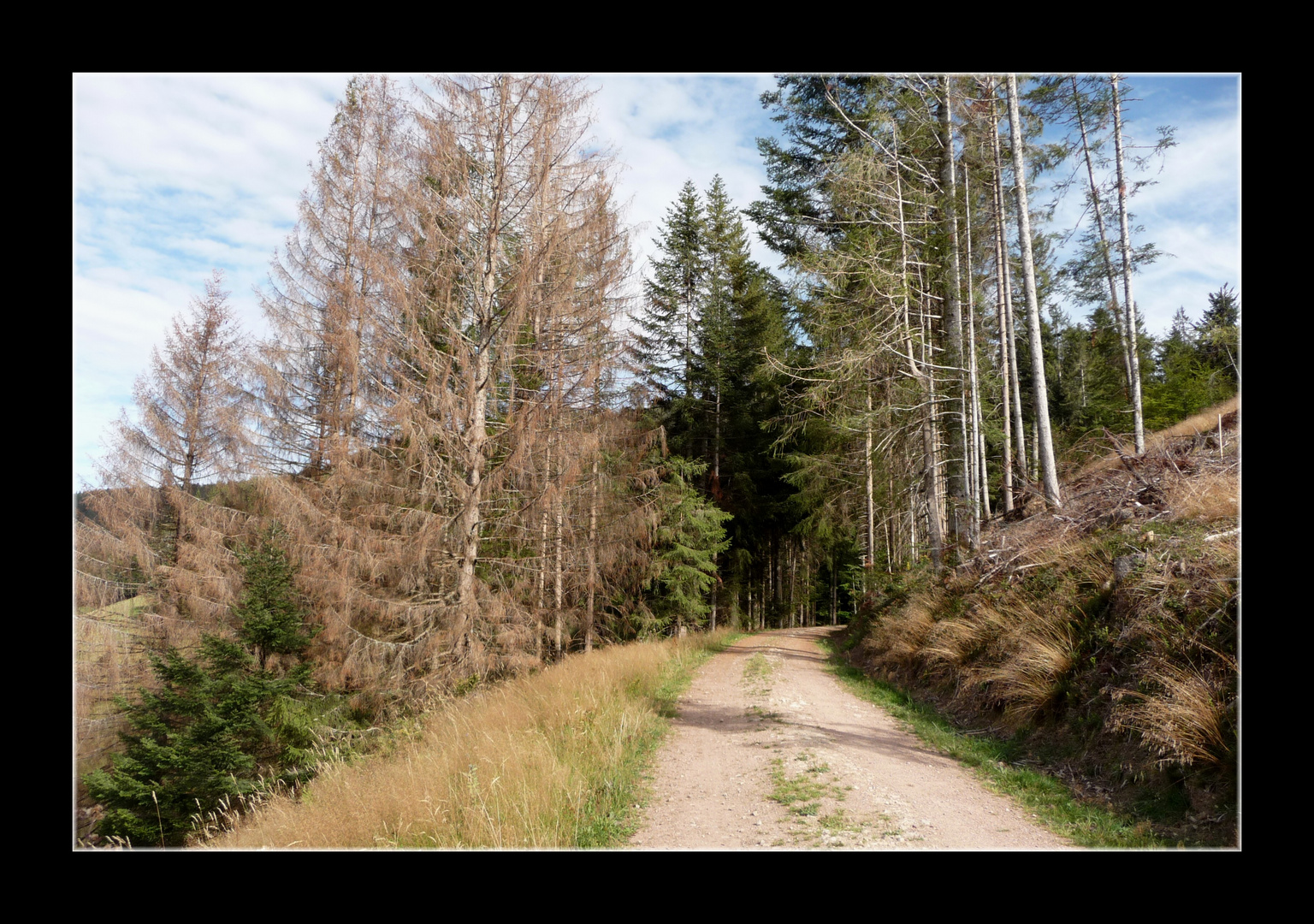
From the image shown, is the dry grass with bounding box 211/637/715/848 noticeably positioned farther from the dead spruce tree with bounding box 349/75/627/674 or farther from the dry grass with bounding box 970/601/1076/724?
the dry grass with bounding box 970/601/1076/724

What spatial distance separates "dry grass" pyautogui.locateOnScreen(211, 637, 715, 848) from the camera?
13.0ft

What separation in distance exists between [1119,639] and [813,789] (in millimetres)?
3142

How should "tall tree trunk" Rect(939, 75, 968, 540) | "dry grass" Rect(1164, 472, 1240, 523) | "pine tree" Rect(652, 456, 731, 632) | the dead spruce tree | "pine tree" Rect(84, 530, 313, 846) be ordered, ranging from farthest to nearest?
"pine tree" Rect(652, 456, 731, 632) → "tall tree trunk" Rect(939, 75, 968, 540) → the dead spruce tree → "pine tree" Rect(84, 530, 313, 846) → "dry grass" Rect(1164, 472, 1240, 523)

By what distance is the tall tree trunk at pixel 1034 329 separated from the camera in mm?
9336

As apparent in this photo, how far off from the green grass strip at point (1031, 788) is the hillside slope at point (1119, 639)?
0.50ft

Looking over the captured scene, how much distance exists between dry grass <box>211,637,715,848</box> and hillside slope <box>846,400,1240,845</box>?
3.85 m

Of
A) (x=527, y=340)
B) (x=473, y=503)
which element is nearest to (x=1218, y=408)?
(x=527, y=340)

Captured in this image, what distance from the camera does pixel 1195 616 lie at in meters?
4.60

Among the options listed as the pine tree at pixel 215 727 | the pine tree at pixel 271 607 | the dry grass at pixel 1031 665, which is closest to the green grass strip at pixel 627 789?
the dry grass at pixel 1031 665

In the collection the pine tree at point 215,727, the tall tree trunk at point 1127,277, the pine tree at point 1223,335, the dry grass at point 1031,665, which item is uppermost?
the tall tree trunk at point 1127,277

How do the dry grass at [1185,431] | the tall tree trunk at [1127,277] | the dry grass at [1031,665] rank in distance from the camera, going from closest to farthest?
the dry grass at [1031,665] < the dry grass at [1185,431] < the tall tree trunk at [1127,277]

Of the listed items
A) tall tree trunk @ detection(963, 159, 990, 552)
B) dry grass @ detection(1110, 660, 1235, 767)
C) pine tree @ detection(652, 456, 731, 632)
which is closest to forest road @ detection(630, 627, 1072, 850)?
dry grass @ detection(1110, 660, 1235, 767)

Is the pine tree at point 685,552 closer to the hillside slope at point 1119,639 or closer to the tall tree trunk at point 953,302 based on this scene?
the tall tree trunk at point 953,302

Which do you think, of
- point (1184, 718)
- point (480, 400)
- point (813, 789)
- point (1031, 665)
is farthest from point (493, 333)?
point (1184, 718)
